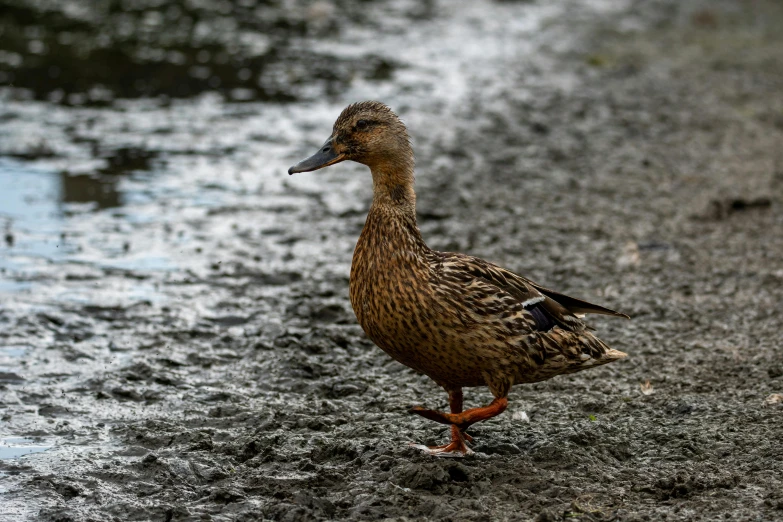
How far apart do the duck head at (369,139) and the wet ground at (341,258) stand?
4.44 feet

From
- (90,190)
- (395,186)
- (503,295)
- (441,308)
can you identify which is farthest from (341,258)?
(441,308)

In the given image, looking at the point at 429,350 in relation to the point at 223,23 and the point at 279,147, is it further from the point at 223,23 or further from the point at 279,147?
the point at 223,23

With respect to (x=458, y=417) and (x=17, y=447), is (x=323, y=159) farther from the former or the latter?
(x=17, y=447)

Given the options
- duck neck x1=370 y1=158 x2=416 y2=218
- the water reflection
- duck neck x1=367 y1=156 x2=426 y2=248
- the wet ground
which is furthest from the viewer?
the water reflection

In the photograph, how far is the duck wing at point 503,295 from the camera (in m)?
5.02

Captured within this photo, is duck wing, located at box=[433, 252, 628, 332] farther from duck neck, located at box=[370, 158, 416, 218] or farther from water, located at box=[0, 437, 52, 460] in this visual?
water, located at box=[0, 437, 52, 460]

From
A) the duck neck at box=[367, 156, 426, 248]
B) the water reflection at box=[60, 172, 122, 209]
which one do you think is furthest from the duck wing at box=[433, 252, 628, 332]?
the water reflection at box=[60, 172, 122, 209]

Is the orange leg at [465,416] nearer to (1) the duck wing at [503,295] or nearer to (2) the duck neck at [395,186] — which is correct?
(1) the duck wing at [503,295]

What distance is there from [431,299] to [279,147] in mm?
5891

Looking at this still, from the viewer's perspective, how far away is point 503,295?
16.8 feet

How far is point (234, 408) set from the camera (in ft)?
18.4

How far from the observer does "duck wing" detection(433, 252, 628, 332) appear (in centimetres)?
502

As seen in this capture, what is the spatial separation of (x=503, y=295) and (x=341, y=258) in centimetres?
304

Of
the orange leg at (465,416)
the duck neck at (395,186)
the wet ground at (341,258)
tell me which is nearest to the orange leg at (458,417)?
the orange leg at (465,416)
